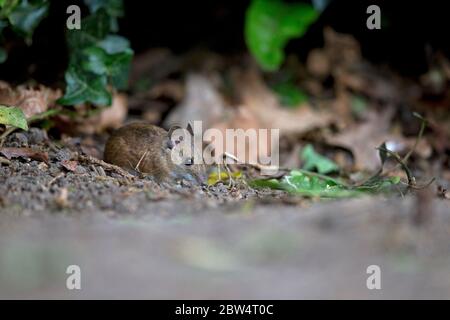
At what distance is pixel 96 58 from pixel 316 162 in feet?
4.64

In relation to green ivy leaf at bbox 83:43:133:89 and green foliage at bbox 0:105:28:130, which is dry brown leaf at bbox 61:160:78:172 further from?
green ivy leaf at bbox 83:43:133:89

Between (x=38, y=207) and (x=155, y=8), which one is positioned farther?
(x=155, y=8)

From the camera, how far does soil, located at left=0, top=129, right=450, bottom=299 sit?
2125 millimetres

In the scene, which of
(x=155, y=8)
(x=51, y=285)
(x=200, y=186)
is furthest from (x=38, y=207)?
(x=155, y=8)

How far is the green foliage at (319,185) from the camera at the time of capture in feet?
10.3

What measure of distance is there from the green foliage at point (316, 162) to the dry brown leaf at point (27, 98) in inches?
60.6

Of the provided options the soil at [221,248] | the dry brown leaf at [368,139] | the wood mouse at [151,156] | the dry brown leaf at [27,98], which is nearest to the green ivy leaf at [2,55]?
the dry brown leaf at [27,98]

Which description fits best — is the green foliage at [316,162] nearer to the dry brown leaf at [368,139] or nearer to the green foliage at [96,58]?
the dry brown leaf at [368,139]

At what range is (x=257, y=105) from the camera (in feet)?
18.1

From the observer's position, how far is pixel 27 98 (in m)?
3.90

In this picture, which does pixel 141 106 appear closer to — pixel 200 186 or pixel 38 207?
pixel 200 186

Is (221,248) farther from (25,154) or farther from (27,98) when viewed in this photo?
(27,98)

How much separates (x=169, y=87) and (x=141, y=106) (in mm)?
368

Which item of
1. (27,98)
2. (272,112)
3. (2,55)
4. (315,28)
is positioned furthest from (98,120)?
(315,28)
